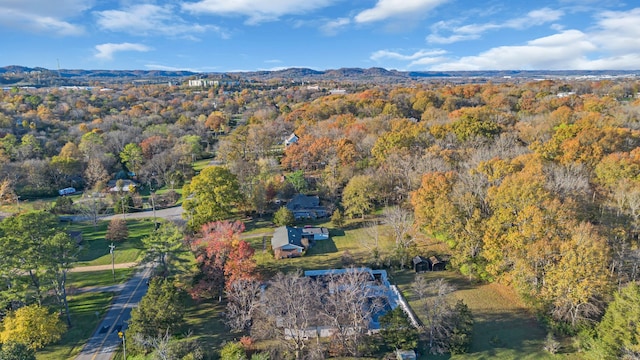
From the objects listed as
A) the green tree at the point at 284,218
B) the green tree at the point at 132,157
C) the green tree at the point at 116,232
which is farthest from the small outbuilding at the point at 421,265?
the green tree at the point at 132,157

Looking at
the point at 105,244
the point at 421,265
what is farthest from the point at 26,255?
the point at 421,265

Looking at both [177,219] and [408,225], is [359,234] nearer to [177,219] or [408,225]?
[408,225]

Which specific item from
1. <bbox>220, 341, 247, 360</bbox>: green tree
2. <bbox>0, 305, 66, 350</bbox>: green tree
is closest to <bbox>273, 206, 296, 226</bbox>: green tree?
<bbox>220, 341, 247, 360</bbox>: green tree

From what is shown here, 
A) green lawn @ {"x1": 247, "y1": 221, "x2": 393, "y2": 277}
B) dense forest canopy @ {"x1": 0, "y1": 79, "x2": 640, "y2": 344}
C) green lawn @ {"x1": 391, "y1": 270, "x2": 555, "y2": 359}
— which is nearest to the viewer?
green lawn @ {"x1": 391, "y1": 270, "x2": 555, "y2": 359}

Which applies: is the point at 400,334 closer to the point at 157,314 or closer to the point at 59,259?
the point at 157,314

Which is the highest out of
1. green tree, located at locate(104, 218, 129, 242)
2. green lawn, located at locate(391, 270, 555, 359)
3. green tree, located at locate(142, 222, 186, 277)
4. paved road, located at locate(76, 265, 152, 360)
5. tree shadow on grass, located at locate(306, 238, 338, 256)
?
green tree, located at locate(142, 222, 186, 277)

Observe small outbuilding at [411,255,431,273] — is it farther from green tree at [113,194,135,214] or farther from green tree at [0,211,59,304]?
green tree at [113,194,135,214]
